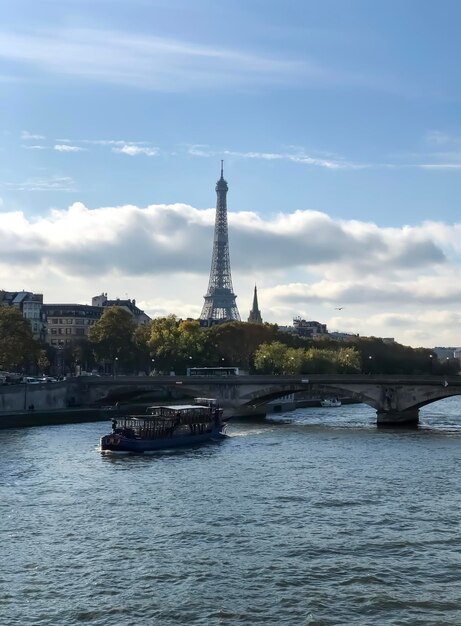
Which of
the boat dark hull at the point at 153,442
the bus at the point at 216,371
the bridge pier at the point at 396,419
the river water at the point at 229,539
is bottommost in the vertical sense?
the river water at the point at 229,539

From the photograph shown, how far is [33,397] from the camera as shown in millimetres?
82188

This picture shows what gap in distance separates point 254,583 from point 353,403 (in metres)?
109

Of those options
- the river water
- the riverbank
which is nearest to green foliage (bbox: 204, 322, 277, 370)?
the riverbank

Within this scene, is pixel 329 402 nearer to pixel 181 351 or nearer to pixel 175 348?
pixel 181 351

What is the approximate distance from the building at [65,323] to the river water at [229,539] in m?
107

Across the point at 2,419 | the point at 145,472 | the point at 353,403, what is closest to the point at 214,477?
the point at 145,472

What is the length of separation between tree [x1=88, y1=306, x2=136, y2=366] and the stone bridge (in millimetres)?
27655

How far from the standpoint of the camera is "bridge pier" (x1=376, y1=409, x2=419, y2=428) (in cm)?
8294

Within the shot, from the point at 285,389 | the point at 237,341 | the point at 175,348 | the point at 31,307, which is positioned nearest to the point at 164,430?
the point at 285,389

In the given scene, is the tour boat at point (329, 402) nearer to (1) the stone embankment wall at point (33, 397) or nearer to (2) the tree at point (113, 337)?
(2) the tree at point (113, 337)

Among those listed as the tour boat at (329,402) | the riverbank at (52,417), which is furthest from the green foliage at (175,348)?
the riverbank at (52,417)

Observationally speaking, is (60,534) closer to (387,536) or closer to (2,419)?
(387,536)

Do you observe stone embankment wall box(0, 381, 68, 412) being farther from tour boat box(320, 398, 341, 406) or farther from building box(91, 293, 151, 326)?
building box(91, 293, 151, 326)

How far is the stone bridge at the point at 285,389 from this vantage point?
8331 cm
